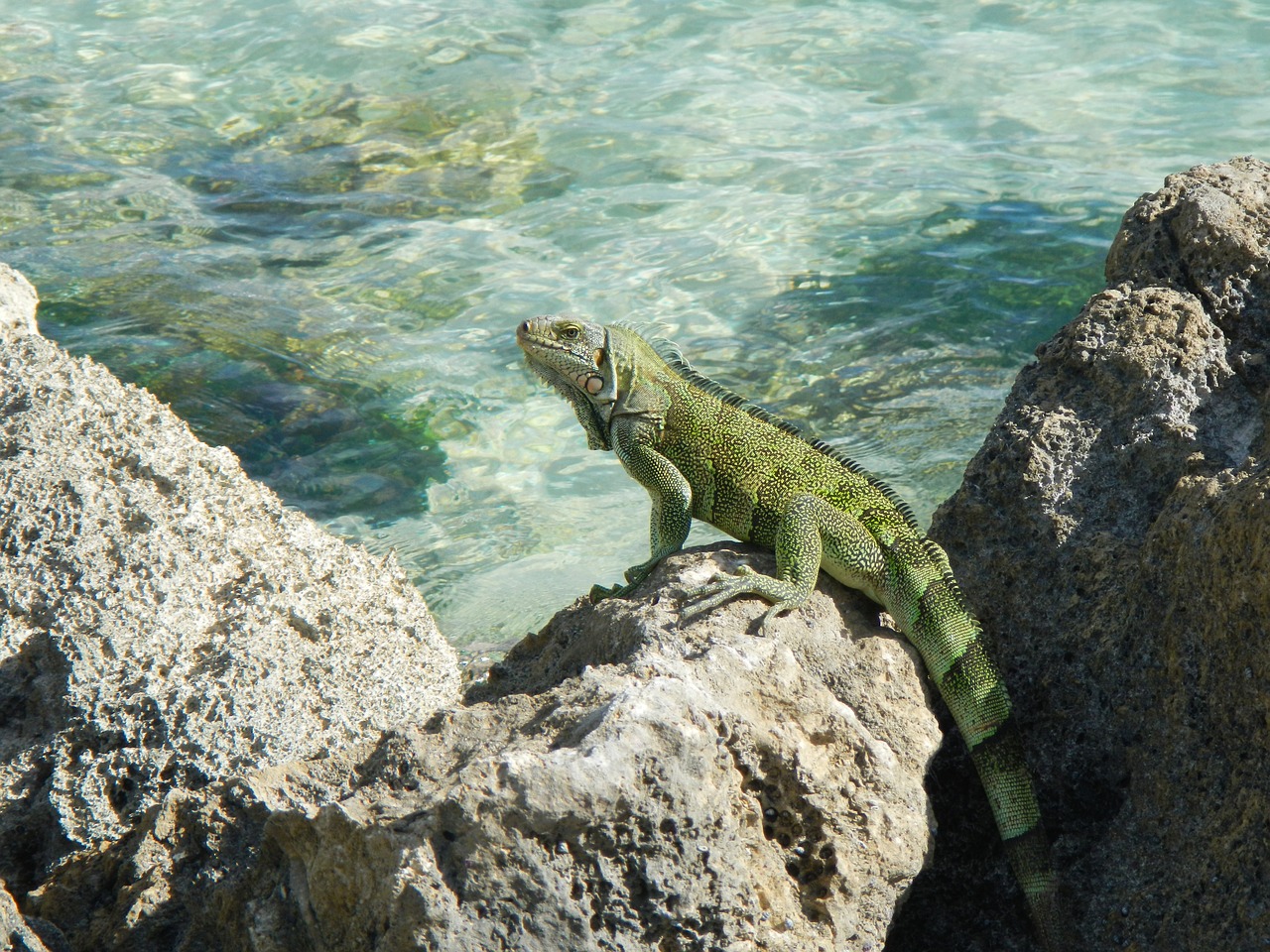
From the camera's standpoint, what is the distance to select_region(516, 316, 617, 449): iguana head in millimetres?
4305

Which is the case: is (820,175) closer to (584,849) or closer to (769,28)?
(769,28)

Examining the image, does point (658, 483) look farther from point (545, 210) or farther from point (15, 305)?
point (545, 210)

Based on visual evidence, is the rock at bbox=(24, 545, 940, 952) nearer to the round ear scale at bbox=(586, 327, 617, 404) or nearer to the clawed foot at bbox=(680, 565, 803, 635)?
the clawed foot at bbox=(680, 565, 803, 635)

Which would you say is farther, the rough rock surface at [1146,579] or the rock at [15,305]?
the rock at [15,305]

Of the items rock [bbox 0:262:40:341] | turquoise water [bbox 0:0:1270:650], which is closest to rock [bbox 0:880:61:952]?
rock [bbox 0:262:40:341]

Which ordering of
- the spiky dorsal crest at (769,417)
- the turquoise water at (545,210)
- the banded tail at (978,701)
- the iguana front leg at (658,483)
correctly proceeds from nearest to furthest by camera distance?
the banded tail at (978,701) < the spiky dorsal crest at (769,417) < the iguana front leg at (658,483) < the turquoise water at (545,210)

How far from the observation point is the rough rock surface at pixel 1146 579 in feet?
9.79

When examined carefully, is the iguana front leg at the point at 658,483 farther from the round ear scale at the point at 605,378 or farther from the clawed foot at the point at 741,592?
the clawed foot at the point at 741,592

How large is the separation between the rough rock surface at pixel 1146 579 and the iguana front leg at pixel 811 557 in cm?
34

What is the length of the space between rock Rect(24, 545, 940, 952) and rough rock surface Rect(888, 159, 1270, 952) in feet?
1.47

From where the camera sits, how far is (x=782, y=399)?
856 cm

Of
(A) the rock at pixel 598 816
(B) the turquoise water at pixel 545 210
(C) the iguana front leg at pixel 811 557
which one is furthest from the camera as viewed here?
(B) the turquoise water at pixel 545 210

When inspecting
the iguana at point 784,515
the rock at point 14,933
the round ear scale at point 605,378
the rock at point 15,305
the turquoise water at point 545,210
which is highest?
the round ear scale at point 605,378

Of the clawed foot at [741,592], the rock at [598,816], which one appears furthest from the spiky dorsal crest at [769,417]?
the clawed foot at [741,592]
